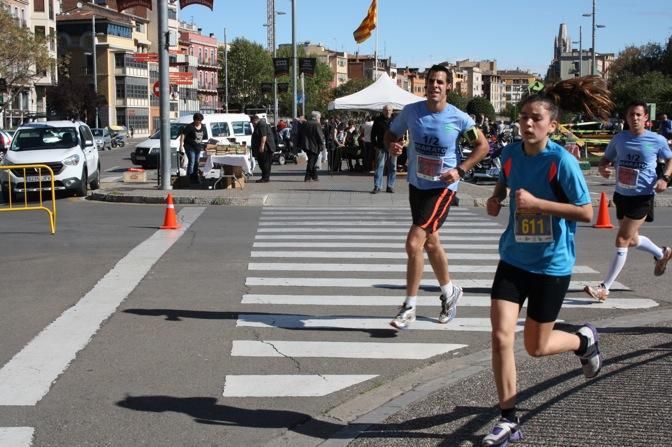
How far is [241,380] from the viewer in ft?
21.9

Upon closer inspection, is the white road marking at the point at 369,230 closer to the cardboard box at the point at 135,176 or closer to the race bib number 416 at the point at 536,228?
the race bib number 416 at the point at 536,228

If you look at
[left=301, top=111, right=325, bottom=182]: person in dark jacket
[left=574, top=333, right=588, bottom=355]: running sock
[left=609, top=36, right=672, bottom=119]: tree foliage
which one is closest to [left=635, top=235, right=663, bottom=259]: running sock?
[left=574, top=333, right=588, bottom=355]: running sock

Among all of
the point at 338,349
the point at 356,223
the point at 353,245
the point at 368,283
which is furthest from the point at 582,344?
the point at 356,223

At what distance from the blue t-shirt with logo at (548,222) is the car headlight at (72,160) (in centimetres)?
1830

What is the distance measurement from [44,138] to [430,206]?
1734cm

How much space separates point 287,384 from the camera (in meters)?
6.61

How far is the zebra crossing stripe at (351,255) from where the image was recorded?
1250cm

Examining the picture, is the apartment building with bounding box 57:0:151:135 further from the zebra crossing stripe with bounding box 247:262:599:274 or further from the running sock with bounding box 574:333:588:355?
the running sock with bounding box 574:333:588:355

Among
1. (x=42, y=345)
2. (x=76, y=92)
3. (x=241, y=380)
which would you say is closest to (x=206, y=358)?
(x=241, y=380)

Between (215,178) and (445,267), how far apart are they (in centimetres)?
1621

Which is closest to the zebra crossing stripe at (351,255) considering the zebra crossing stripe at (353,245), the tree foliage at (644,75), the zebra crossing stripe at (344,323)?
the zebra crossing stripe at (353,245)

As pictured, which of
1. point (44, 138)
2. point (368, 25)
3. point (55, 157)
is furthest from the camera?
point (368, 25)

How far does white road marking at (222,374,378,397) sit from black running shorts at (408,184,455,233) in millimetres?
1518

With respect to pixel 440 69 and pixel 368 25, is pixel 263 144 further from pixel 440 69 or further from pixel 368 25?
pixel 368 25
